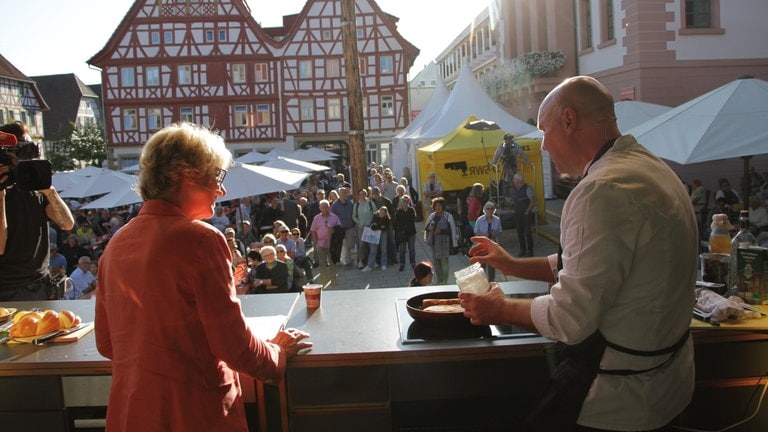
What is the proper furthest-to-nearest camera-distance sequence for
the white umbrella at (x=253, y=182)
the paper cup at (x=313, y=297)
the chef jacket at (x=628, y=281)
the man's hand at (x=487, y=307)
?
the white umbrella at (x=253, y=182) → the paper cup at (x=313, y=297) → the man's hand at (x=487, y=307) → the chef jacket at (x=628, y=281)

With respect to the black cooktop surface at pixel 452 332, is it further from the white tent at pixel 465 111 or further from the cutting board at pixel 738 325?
the white tent at pixel 465 111

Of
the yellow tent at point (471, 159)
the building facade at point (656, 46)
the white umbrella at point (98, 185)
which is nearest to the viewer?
the yellow tent at point (471, 159)

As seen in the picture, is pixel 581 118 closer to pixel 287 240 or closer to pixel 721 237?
pixel 721 237

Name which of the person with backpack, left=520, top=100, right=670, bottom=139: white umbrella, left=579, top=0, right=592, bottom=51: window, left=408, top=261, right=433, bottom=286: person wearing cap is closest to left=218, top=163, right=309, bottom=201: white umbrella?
the person with backpack

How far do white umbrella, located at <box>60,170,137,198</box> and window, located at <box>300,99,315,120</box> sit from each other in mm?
20201

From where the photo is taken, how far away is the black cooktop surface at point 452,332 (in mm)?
2561

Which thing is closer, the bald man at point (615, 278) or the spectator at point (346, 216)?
the bald man at point (615, 278)

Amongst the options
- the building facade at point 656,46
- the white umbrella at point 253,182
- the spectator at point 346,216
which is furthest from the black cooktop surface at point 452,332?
the building facade at point 656,46

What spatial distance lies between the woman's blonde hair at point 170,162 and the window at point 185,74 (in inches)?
1531

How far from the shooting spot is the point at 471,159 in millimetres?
15773

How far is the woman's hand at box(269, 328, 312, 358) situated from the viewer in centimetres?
244

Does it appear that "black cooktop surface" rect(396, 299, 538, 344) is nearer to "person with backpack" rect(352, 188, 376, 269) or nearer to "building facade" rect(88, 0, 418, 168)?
"person with backpack" rect(352, 188, 376, 269)

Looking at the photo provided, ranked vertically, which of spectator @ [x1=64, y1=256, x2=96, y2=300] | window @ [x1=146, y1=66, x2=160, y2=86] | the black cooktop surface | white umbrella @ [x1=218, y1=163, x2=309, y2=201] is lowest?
spectator @ [x1=64, y1=256, x2=96, y2=300]

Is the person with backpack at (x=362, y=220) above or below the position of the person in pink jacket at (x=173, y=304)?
below
